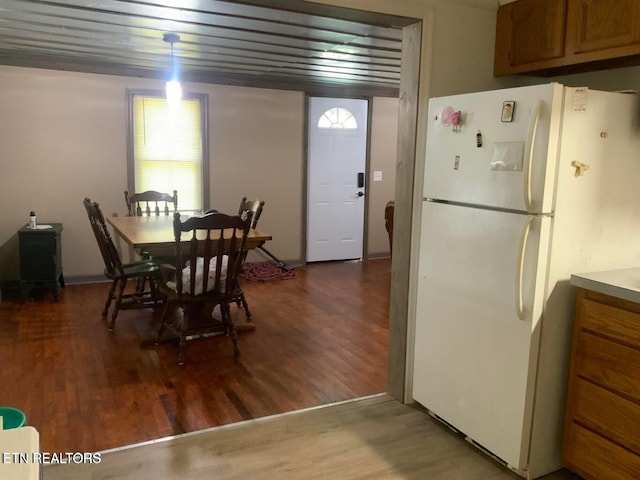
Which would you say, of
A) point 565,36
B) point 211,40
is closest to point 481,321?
point 565,36

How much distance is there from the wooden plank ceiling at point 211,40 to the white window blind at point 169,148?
1.10 feet

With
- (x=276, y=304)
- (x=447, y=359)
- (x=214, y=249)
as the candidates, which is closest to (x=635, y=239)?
(x=447, y=359)

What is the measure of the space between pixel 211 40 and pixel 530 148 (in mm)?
2939

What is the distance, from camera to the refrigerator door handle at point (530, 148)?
1.99 m

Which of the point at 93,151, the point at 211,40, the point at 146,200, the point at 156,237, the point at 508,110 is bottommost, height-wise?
the point at 156,237

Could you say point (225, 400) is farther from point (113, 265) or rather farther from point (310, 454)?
point (113, 265)

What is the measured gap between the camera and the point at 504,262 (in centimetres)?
217

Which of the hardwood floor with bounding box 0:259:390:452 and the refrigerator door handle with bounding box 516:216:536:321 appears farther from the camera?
the hardwood floor with bounding box 0:259:390:452

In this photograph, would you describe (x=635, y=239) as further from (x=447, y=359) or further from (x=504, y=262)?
(x=447, y=359)

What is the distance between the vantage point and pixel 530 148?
2.01 metres

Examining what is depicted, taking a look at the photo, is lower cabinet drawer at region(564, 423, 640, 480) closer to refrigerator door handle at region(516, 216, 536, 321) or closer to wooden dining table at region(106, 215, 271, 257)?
refrigerator door handle at region(516, 216, 536, 321)

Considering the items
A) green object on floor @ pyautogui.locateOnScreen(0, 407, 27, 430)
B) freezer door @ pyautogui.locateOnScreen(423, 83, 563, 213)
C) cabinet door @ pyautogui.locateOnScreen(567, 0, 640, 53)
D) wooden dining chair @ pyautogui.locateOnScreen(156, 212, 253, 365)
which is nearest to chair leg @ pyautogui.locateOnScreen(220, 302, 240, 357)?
wooden dining chair @ pyautogui.locateOnScreen(156, 212, 253, 365)

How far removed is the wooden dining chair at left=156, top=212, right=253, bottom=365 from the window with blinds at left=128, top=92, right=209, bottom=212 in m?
2.11

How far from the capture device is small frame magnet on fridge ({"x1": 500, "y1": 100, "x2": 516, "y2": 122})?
211cm
